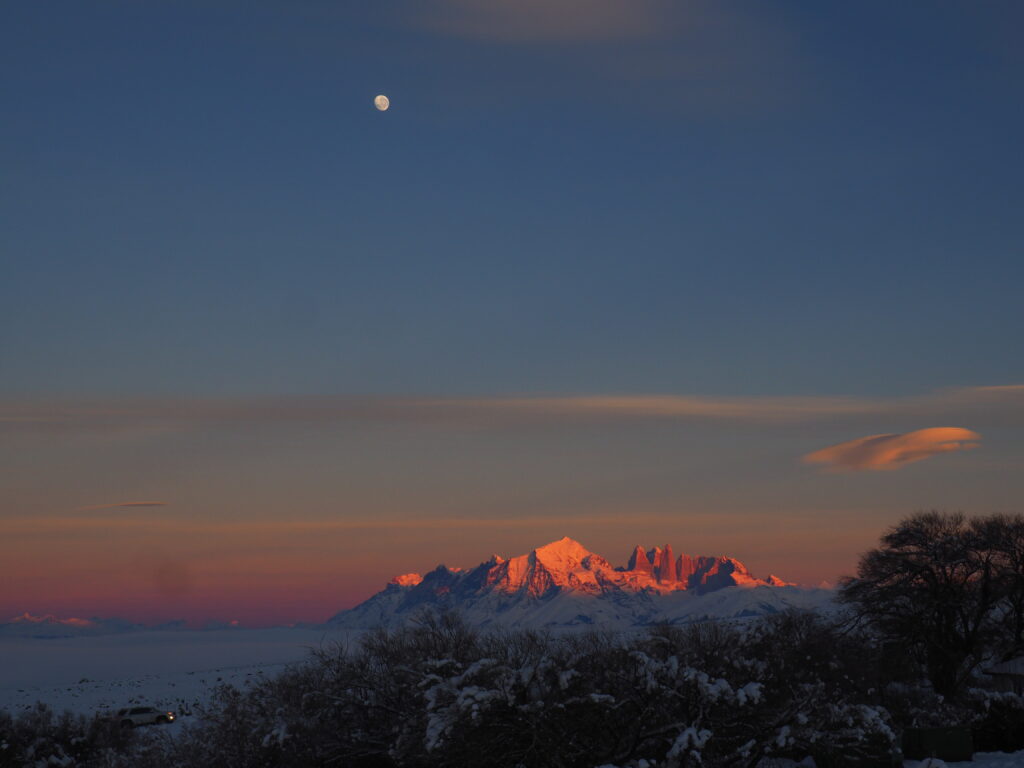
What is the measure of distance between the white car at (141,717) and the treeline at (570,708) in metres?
9.90

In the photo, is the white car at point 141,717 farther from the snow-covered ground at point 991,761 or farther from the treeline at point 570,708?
the snow-covered ground at point 991,761

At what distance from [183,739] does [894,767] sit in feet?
86.5

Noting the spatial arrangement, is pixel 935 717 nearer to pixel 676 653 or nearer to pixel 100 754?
pixel 676 653

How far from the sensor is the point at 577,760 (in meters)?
30.4

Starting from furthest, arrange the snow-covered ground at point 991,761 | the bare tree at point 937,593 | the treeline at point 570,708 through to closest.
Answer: the bare tree at point 937,593, the snow-covered ground at point 991,761, the treeline at point 570,708

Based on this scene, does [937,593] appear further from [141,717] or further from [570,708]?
[141,717]

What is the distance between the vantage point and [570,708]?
2997 centimetres

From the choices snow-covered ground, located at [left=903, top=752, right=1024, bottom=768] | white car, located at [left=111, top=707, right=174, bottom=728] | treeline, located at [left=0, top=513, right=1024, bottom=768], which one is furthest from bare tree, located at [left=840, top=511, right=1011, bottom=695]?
white car, located at [left=111, top=707, right=174, bottom=728]

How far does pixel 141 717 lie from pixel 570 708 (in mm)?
48418

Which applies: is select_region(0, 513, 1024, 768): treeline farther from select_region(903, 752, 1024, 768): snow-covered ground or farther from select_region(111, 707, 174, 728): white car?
select_region(111, 707, 174, 728): white car

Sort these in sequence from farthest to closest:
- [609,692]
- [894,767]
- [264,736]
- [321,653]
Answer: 1. [321,653]
2. [894,767]
3. [264,736]
4. [609,692]

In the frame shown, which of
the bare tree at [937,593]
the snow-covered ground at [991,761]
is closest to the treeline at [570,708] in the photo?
the snow-covered ground at [991,761]

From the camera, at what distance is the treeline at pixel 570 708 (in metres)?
29.1

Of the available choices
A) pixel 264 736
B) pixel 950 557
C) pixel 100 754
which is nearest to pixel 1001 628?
pixel 950 557
